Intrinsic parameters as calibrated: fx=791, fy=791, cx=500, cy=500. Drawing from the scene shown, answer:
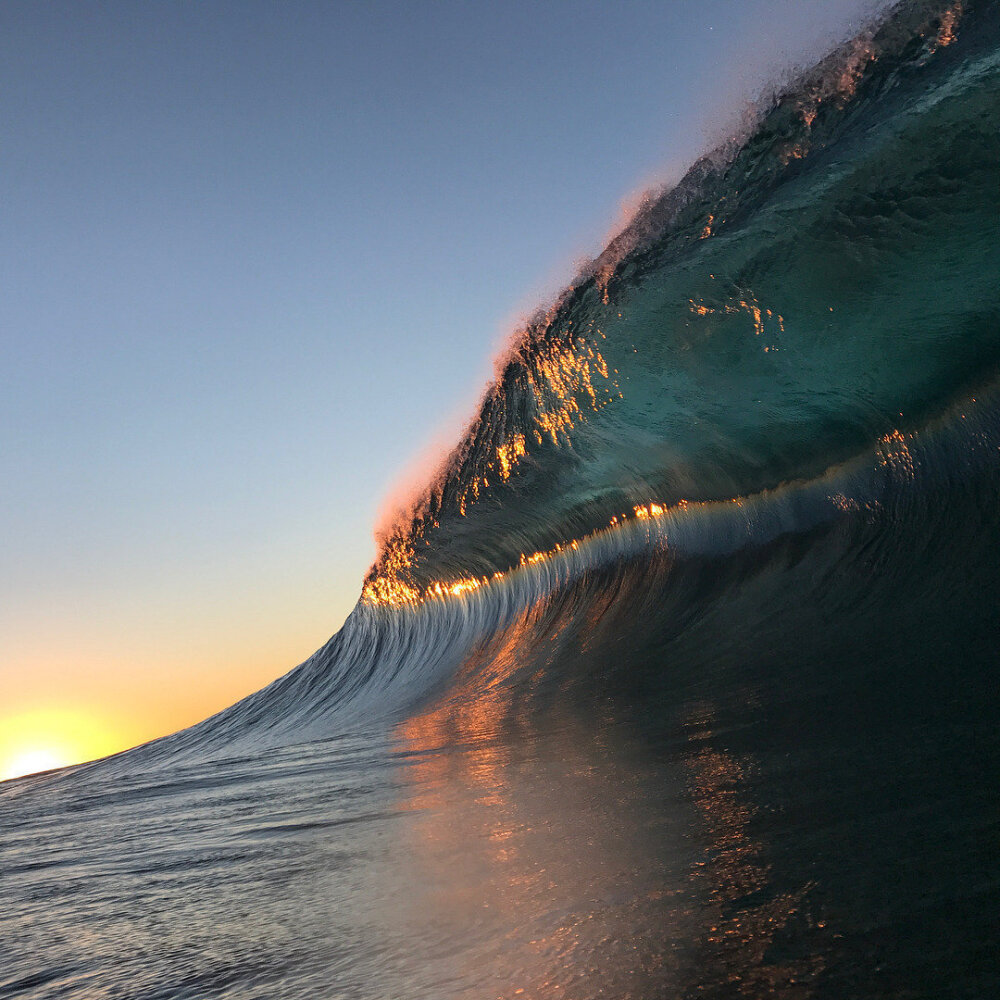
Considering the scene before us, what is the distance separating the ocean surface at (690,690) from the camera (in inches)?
43.6

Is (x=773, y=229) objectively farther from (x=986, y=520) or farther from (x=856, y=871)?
(x=856, y=871)

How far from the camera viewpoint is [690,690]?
3.37 metres

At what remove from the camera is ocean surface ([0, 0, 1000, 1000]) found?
1108mm

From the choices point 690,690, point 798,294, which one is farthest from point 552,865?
point 798,294

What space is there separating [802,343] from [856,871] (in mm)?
3739

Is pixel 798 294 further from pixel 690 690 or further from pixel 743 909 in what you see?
pixel 743 909

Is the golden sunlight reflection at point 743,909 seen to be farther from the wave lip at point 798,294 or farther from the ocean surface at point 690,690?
the wave lip at point 798,294

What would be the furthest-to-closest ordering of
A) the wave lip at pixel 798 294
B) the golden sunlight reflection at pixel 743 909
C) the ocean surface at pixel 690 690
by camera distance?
the wave lip at pixel 798 294 < the ocean surface at pixel 690 690 < the golden sunlight reflection at pixel 743 909

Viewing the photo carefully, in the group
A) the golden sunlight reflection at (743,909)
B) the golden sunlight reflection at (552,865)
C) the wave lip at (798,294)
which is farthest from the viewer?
the wave lip at (798,294)

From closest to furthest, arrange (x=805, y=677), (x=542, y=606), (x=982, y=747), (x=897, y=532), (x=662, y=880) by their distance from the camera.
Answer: (x=662, y=880)
(x=982, y=747)
(x=805, y=677)
(x=897, y=532)
(x=542, y=606)

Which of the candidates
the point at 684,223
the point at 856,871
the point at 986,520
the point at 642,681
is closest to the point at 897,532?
the point at 986,520

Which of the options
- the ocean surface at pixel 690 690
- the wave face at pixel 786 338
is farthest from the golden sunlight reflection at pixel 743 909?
the wave face at pixel 786 338

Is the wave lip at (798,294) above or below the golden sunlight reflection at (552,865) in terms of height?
above

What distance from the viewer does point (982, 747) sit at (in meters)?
1.61
